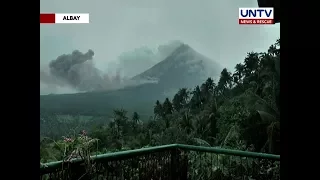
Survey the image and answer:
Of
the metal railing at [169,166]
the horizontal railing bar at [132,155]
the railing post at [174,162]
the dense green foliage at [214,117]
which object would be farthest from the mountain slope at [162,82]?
the horizontal railing bar at [132,155]

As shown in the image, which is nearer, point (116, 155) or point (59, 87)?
point (116, 155)

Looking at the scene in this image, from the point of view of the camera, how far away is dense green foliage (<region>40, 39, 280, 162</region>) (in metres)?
6.28

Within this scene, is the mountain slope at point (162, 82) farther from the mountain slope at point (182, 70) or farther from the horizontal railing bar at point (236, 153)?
the horizontal railing bar at point (236, 153)

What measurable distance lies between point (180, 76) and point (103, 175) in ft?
14.7

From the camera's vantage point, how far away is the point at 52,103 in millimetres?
5633

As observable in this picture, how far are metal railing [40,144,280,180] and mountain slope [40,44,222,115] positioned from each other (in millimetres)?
2735

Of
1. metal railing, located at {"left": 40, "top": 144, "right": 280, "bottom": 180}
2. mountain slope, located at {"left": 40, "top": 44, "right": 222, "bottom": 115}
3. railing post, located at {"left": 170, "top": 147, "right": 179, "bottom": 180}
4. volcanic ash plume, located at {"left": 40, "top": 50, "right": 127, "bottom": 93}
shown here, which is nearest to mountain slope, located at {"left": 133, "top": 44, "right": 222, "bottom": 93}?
mountain slope, located at {"left": 40, "top": 44, "right": 222, "bottom": 115}

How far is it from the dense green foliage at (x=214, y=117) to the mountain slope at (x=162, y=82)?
0.13m

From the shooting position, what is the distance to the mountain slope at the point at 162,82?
20.6 feet

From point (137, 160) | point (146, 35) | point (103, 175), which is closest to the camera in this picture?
point (103, 175)
